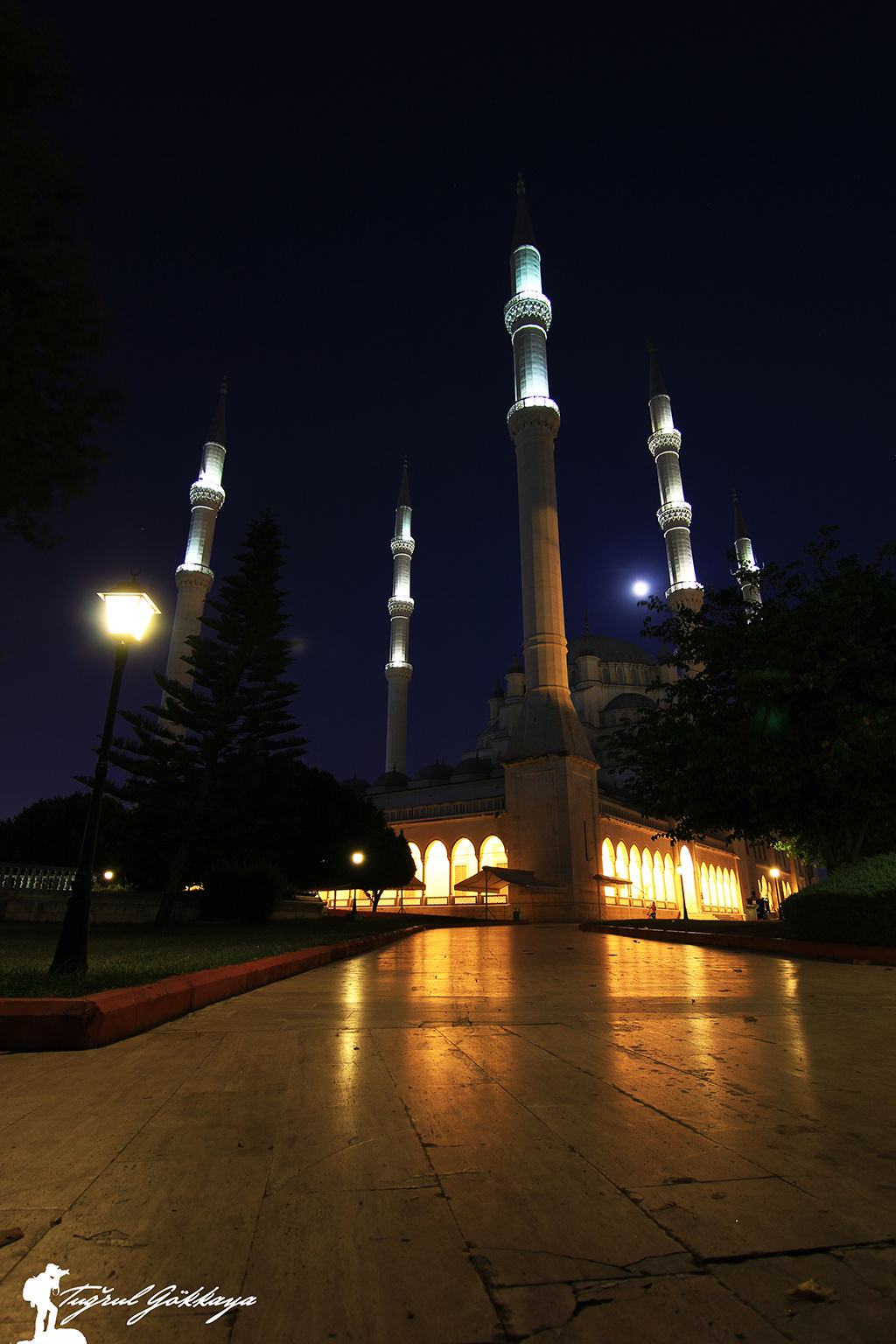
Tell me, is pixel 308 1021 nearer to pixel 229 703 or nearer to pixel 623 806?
pixel 229 703

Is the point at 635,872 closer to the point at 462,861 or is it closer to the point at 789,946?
the point at 462,861

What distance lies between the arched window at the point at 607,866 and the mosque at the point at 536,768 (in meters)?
0.15

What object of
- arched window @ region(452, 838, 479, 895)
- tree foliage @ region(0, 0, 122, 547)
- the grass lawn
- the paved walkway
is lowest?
the paved walkway

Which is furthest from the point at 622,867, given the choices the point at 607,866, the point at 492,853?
the point at 492,853

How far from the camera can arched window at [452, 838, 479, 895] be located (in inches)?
1682

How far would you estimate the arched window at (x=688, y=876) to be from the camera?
53812 mm

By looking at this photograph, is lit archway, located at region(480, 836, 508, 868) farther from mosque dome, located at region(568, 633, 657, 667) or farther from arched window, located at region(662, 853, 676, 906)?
mosque dome, located at region(568, 633, 657, 667)

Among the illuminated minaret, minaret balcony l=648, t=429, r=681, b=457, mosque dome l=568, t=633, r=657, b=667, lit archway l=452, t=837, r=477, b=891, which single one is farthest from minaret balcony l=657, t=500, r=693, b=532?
lit archway l=452, t=837, r=477, b=891

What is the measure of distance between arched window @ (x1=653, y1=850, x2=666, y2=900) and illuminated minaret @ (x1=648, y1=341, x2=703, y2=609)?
18.4 meters

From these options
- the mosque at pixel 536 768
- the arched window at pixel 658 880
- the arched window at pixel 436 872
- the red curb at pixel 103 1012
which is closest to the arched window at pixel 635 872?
the mosque at pixel 536 768

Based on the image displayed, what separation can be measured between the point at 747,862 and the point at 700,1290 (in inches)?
2926

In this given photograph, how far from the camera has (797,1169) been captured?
2090 millimetres

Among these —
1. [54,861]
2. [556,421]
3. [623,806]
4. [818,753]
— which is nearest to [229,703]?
[54,861]

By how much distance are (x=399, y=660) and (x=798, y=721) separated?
49.5m
